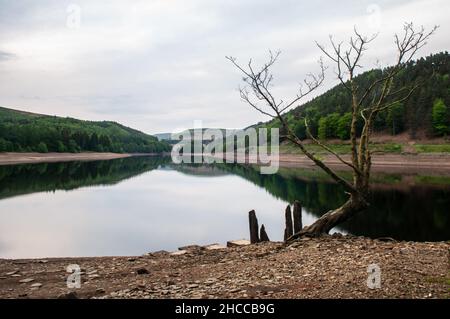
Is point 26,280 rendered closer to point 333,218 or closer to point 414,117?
point 333,218

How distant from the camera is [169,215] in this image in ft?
117

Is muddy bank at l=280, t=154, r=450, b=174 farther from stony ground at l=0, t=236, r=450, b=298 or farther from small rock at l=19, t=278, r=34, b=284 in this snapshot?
small rock at l=19, t=278, r=34, b=284

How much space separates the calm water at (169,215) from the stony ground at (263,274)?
854 cm

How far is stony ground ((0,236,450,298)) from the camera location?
30.1ft

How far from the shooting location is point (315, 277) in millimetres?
10258

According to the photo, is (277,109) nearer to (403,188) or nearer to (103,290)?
(103,290)

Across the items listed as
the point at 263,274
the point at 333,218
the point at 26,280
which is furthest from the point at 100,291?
the point at 333,218

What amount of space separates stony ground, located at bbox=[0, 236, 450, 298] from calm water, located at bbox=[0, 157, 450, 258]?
854 cm

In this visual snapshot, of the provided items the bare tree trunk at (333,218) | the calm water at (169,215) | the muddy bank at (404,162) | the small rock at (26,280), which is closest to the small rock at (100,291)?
the small rock at (26,280)

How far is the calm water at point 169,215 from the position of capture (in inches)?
976

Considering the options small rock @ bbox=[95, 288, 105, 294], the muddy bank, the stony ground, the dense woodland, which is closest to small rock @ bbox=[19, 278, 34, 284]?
the stony ground

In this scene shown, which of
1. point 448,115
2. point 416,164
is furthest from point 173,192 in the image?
point 448,115

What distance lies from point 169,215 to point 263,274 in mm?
25150
